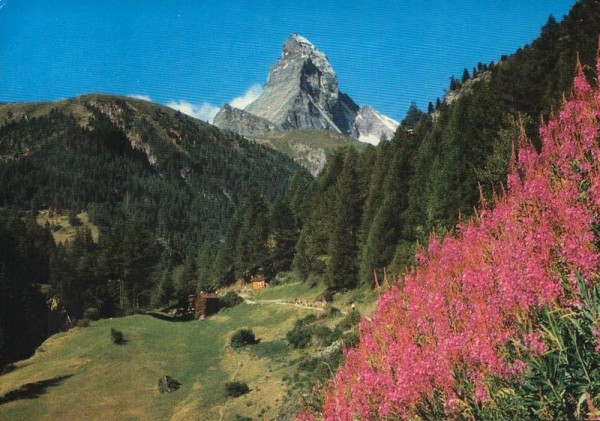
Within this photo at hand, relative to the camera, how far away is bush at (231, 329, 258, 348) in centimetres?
4925

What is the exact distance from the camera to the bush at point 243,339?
49.2 metres

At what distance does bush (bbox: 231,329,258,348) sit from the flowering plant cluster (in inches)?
1543

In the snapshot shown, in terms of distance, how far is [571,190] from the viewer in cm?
962

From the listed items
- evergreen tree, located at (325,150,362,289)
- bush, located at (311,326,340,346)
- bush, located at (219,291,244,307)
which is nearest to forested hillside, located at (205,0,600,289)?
evergreen tree, located at (325,150,362,289)

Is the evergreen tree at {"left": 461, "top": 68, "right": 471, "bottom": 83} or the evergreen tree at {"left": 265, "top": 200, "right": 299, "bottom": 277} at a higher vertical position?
the evergreen tree at {"left": 461, "top": 68, "right": 471, "bottom": 83}

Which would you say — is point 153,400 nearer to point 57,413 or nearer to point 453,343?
point 57,413

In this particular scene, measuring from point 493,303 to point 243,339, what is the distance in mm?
44178

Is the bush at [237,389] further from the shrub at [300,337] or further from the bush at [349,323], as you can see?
the bush at [349,323]

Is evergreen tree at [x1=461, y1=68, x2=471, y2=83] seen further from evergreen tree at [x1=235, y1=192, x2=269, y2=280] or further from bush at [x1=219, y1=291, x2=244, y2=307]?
bush at [x1=219, y1=291, x2=244, y2=307]

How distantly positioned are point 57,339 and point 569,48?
7695 cm

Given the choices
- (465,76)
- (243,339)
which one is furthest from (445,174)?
(465,76)

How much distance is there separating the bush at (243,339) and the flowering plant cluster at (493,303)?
1543 inches

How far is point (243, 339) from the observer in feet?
162

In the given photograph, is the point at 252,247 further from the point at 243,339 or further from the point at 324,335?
the point at 324,335
